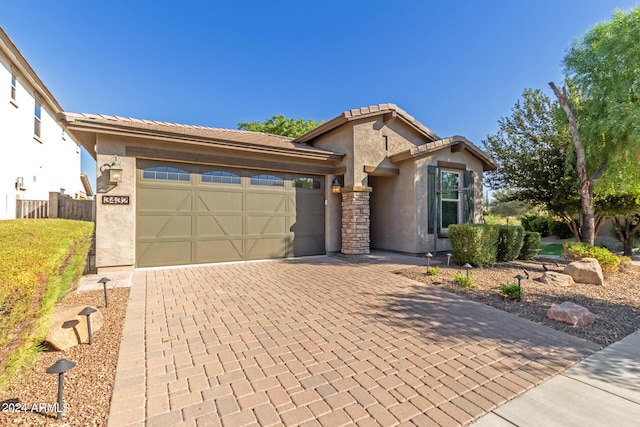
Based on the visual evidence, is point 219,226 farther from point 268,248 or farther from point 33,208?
point 33,208

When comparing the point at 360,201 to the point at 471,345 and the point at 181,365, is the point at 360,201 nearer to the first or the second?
the point at 471,345

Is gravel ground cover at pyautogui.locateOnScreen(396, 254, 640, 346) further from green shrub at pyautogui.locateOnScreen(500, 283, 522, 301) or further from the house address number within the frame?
the house address number

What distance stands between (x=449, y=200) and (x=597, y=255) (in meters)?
4.22

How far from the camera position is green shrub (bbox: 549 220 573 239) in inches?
760

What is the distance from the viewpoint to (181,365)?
2.88 m

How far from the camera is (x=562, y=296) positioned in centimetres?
530

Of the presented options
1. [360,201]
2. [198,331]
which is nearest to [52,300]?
[198,331]

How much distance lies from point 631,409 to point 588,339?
162 cm

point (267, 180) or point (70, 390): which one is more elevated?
point (267, 180)

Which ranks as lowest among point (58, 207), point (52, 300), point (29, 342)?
point (29, 342)

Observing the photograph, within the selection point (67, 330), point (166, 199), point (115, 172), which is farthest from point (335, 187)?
point (67, 330)

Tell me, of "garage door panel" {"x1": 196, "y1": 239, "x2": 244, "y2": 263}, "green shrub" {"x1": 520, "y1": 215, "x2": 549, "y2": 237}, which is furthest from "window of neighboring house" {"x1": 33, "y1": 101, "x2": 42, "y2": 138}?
"green shrub" {"x1": 520, "y1": 215, "x2": 549, "y2": 237}

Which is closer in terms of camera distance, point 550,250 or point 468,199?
point 468,199

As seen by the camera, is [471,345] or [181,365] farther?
[471,345]
